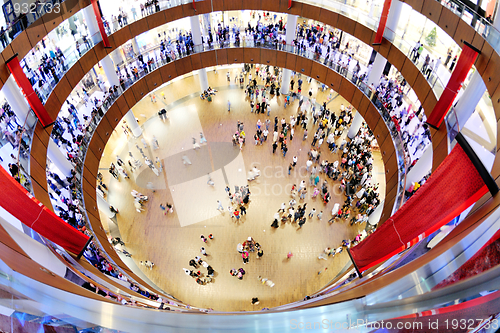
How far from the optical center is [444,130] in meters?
11.8

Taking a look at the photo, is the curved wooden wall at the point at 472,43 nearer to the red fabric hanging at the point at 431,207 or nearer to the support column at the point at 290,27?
the red fabric hanging at the point at 431,207

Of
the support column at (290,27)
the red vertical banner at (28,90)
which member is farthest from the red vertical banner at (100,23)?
the support column at (290,27)

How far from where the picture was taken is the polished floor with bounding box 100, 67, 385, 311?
14859mm

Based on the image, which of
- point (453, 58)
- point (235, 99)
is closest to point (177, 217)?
point (235, 99)

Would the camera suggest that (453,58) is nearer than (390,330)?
No

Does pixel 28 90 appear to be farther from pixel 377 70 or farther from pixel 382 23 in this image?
pixel 377 70

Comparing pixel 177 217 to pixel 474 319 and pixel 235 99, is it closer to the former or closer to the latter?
pixel 235 99

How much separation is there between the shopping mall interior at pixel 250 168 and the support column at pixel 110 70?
12cm

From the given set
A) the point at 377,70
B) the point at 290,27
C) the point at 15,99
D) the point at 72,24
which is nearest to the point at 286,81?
the point at 290,27

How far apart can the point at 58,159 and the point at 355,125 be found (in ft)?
57.0

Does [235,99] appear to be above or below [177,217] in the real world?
above

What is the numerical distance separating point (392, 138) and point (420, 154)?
1.57 metres

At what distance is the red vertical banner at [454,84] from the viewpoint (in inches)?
424

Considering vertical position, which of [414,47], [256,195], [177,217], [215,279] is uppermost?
[414,47]
